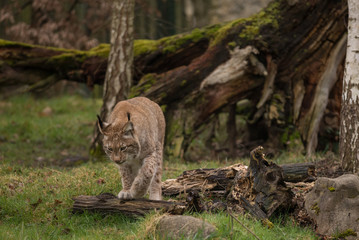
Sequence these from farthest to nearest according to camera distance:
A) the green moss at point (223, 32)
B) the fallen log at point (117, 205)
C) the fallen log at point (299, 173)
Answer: the green moss at point (223, 32), the fallen log at point (299, 173), the fallen log at point (117, 205)

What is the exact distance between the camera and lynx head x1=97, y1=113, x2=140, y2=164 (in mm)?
5512

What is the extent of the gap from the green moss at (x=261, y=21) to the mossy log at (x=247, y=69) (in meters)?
0.02

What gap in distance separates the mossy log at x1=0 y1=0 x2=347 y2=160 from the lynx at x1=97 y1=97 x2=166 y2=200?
135 inches

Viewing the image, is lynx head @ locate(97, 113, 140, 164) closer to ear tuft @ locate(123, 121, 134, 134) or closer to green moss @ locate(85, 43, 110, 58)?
ear tuft @ locate(123, 121, 134, 134)

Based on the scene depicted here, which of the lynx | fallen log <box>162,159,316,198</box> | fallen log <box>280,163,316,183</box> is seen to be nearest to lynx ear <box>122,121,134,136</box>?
the lynx

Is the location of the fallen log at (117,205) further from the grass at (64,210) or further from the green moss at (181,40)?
the green moss at (181,40)

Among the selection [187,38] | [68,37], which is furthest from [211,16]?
[187,38]

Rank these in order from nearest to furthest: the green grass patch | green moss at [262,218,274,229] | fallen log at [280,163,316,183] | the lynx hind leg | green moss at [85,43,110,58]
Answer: green moss at [262,218,274,229] → the lynx hind leg → fallen log at [280,163,316,183] → green moss at [85,43,110,58] → the green grass patch

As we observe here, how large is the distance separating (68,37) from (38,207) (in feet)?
39.8

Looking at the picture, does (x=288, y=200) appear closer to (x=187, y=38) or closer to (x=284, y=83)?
(x=284, y=83)

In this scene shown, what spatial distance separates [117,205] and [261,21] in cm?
594

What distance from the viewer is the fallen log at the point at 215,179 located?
607 cm

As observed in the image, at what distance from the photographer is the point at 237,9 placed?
1991 centimetres

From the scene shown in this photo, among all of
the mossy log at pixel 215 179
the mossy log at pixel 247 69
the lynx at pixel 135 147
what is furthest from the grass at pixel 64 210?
the mossy log at pixel 247 69
